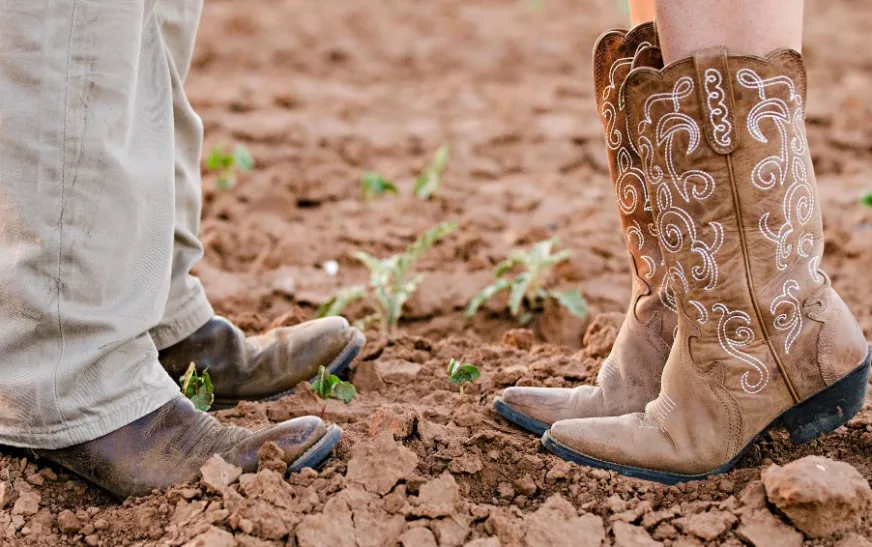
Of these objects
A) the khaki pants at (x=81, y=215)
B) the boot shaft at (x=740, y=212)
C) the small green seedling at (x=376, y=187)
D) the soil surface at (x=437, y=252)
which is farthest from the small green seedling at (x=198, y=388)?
the small green seedling at (x=376, y=187)

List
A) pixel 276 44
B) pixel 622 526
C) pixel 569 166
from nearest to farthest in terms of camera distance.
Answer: pixel 622 526 → pixel 569 166 → pixel 276 44

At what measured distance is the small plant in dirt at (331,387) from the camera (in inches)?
88.4

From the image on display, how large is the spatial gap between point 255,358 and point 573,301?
3.60ft

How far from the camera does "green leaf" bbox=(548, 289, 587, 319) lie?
302 cm

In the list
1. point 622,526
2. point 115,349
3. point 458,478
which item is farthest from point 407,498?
point 115,349

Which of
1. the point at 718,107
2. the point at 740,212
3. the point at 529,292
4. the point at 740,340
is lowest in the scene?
the point at 529,292

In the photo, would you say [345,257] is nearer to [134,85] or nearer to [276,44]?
[134,85]

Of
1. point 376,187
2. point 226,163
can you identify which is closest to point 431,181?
point 376,187

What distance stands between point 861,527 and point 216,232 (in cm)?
261

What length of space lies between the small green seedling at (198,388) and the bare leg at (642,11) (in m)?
1.22

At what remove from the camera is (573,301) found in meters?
3.05

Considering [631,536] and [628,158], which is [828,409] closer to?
[631,536]

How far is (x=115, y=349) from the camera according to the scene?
6.12 ft

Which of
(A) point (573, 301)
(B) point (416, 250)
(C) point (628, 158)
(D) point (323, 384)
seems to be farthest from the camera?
(B) point (416, 250)
